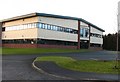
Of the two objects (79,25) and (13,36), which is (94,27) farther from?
(13,36)

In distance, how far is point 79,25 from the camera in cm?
6512

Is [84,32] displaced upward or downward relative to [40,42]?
upward

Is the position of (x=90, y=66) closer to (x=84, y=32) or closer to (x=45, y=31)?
(x=45, y=31)

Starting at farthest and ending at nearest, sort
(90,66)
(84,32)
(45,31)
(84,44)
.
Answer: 1. (84,44)
2. (84,32)
3. (45,31)
4. (90,66)

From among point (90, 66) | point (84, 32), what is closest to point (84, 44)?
point (84, 32)

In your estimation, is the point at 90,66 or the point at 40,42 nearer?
the point at 90,66

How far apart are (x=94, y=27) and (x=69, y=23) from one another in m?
16.8

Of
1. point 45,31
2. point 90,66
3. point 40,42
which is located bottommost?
point 90,66

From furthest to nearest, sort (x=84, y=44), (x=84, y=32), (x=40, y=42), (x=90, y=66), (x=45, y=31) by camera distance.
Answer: (x=84, y=44) < (x=84, y=32) < (x=45, y=31) < (x=40, y=42) < (x=90, y=66)

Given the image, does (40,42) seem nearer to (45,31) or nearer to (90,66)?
(45,31)

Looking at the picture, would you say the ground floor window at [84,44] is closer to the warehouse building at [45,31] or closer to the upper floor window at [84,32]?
the warehouse building at [45,31]

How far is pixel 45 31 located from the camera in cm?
5322

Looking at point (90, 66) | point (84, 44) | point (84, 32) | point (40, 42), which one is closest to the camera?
point (90, 66)

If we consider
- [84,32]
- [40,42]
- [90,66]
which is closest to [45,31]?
[40,42]
